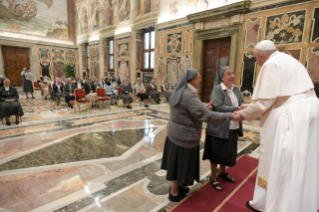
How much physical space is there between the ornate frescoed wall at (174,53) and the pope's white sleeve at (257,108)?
7209mm

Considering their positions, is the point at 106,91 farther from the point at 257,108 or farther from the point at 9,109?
the point at 257,108

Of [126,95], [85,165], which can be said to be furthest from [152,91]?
[85,165]

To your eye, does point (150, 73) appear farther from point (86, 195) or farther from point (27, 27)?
point (27, 27)

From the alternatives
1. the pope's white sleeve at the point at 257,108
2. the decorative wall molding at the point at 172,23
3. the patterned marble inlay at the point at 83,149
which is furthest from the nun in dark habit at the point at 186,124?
the decorative wall molding at the point at 172,23

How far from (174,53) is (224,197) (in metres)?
8.07

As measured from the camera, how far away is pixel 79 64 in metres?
17.6

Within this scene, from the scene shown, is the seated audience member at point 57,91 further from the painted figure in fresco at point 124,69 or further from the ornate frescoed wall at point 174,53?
the ornate frescoed wall at point 174,53

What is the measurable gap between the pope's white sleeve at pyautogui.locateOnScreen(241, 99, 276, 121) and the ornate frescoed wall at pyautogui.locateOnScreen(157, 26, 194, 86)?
7.21 metres

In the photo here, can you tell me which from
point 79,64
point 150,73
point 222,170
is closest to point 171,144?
point 222,170

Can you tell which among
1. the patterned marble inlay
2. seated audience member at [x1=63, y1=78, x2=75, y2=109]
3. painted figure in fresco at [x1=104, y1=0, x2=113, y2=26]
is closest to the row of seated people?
seated audience member at [x1=63, y1=78, x2=75, y2=109]

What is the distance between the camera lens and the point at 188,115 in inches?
74.2

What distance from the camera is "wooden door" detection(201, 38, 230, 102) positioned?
7.75 metres

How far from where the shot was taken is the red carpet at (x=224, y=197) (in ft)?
6.81

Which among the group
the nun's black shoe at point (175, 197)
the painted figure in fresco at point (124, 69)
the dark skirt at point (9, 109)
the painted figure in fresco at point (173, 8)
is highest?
the painted figure in fresco at point (173, 8)
